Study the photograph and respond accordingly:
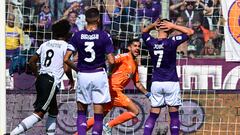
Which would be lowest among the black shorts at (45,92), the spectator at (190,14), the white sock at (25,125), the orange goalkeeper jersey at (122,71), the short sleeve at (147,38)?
the white sock at (25,125)

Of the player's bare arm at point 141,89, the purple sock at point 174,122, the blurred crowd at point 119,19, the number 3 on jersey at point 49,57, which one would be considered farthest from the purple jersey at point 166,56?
the blurred crowd at point 119,19

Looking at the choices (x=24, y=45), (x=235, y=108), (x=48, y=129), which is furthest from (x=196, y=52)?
(x=48, y=129)

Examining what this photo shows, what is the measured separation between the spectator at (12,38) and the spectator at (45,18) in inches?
27.5

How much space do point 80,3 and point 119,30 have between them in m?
1.20

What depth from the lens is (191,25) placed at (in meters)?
13.3

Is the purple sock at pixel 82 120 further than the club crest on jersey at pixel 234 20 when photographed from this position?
No

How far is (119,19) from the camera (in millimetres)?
11977

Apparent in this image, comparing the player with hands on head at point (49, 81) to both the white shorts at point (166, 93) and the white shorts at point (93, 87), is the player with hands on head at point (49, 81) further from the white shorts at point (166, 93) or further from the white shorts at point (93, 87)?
the white shorts at point (166, 93)

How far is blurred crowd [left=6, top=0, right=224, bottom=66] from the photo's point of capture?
1195 centimetres

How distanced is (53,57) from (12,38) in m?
2.16

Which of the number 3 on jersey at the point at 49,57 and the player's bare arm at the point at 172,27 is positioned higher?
the player's bare arm at the point at 172,27

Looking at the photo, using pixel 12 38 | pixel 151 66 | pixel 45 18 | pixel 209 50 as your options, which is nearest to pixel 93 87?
pixel 151 66

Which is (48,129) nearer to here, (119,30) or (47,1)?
(119,30)

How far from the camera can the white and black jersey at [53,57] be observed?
9914 mm
